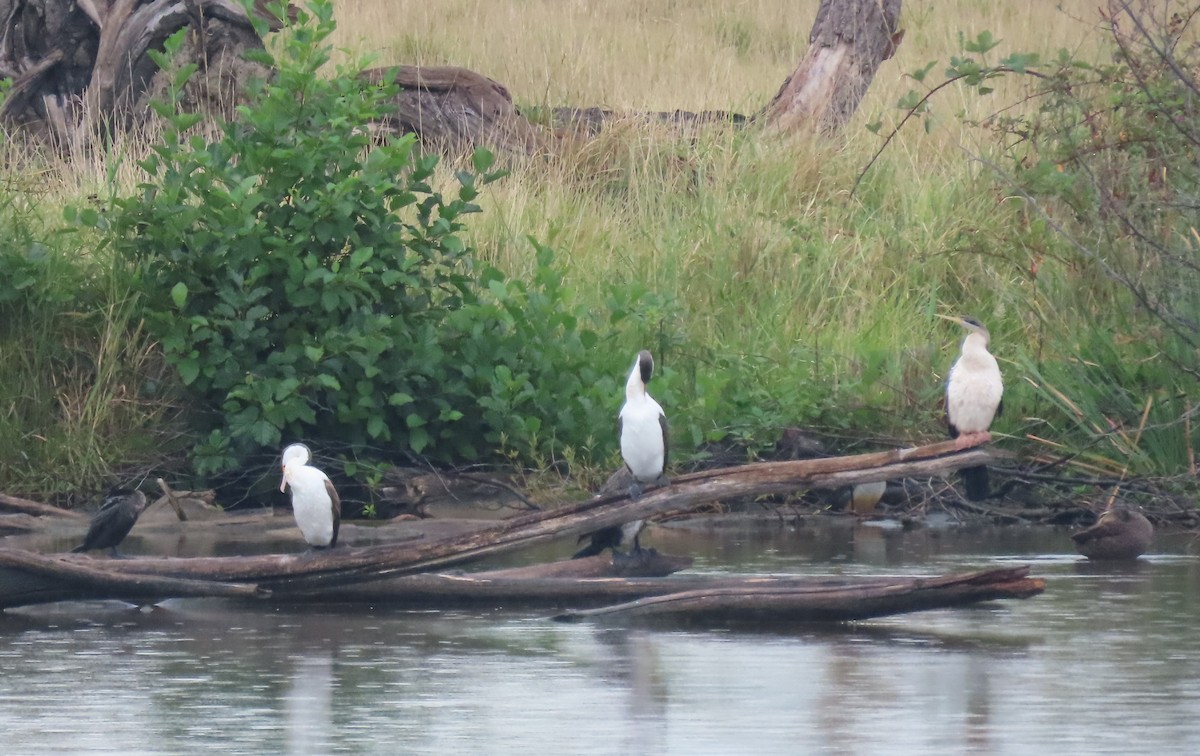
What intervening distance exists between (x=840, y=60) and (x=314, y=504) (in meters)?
8.09

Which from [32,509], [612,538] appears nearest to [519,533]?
[612,538]

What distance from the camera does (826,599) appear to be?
5.99m

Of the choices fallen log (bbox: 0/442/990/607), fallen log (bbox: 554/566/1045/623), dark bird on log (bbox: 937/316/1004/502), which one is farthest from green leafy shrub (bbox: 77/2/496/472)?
fallen log (bbox: 554/566/1045/623)

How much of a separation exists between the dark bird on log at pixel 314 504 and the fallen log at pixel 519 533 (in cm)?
44

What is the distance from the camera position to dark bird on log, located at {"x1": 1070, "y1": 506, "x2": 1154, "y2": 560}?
24.2ft

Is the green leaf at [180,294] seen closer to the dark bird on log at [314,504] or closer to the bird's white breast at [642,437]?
the dark bird on log at [314,504]

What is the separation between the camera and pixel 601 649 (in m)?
5.81

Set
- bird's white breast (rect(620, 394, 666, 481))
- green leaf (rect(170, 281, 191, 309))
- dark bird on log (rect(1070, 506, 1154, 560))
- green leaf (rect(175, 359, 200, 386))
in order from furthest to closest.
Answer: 1. green leaf (rect(175, 359, 200, 386))
2. green leaf (rect(170, 281, 191, 309))
3. dark bird on log (rect(1070, 506, 1154, 560))
4. bird's white breast (rect(620, 394, 666, 481))

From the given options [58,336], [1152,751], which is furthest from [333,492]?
[1152,751]

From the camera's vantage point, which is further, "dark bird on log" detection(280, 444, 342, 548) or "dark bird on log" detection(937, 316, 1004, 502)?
"dark bird on log" detection(937, 316, 1004, 502)

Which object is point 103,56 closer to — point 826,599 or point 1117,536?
point 1117,536

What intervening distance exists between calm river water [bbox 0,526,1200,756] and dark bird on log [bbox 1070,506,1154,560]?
395 millimetres

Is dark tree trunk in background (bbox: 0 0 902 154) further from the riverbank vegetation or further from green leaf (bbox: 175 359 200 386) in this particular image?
green leaf (bbox: 175 359 200 386)

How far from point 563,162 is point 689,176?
0.86 meters
